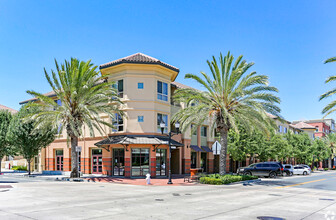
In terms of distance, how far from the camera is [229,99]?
2692cm

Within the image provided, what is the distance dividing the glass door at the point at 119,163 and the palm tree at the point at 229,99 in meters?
8.68

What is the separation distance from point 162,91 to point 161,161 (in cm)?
734

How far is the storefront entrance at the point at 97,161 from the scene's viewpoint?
36344 mm

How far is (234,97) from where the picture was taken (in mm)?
26875

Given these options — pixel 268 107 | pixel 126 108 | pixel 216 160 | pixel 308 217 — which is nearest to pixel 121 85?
pixel 126 108

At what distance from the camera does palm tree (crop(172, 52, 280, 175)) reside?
25.8 meters

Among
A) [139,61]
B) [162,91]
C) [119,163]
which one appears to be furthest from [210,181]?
[139,61]

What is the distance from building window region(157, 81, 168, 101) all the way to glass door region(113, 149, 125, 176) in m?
6.92

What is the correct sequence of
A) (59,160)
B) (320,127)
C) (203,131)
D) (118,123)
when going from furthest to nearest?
(320,127) → (203,131) → (59,160) → (118,123)

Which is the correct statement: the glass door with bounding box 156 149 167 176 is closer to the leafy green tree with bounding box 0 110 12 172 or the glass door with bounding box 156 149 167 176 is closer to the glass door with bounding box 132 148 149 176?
the glass door with bounding box 132 148 149 176

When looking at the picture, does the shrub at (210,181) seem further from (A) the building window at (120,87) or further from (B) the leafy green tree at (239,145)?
(B) the leafy green tree at (239,145)

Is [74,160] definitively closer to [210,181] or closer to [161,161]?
[161,161]

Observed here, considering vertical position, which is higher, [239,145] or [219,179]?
[239,145]

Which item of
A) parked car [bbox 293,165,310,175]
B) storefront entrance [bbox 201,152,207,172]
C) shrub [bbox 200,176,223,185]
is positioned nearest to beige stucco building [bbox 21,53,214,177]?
shrub [bbox 200,176,223,185]
